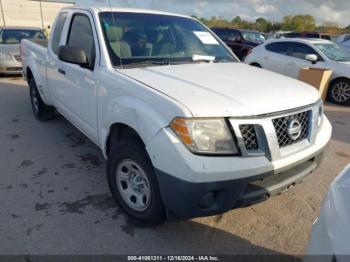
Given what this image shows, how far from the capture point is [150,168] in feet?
7.95

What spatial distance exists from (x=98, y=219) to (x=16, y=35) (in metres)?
9.66

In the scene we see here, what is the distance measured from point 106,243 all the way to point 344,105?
7.17 metres

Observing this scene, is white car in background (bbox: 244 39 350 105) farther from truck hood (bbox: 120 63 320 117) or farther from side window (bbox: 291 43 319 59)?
truck hood (bbox: 120 63 320 117)

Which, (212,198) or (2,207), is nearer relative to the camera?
(212,198)

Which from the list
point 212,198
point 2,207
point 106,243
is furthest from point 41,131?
point 212,198

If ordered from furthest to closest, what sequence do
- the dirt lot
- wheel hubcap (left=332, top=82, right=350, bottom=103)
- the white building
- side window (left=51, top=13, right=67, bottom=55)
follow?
the white building
wheel hubcap (left=332, top=82, right=350, bottom=103)
side window (left=51, top=13, right=67, bottom=55)
the dirt lot

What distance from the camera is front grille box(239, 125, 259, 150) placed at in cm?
220

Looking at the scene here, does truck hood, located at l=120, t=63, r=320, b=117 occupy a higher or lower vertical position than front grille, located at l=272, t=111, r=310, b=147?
higher

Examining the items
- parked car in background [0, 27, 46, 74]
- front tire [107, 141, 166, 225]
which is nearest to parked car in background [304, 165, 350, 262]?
front tire [107, 141, 166, 225]

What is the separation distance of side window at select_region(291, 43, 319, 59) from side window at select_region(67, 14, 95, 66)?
6.64 m

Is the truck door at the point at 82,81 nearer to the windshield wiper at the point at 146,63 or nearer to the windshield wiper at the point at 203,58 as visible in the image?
the windshield wiper at the point at 146,63

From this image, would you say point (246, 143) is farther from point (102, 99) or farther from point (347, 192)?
point (102, 99)

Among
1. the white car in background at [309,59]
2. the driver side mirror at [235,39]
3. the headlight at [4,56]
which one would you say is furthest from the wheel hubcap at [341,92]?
the headlight at [4,56]

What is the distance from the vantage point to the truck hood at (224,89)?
7.26 ft
